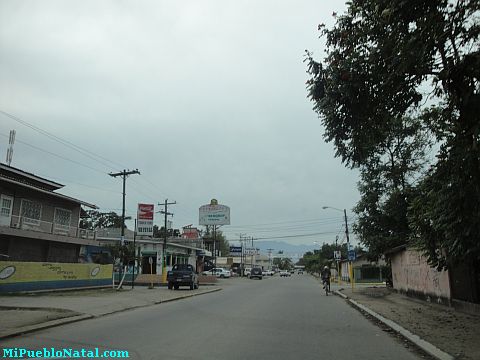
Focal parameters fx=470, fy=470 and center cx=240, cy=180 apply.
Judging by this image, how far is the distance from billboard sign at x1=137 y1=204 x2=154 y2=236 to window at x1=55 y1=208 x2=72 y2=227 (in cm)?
551

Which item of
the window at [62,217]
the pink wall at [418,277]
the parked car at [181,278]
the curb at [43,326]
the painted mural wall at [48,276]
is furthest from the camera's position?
the window at [62,217]

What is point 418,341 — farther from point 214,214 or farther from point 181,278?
point 214,214

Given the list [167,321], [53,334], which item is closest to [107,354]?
[53,334]

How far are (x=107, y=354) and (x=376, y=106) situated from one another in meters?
7.47

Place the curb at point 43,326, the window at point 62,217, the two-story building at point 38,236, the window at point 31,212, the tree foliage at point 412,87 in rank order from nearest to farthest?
the tree foliage at point 412,87 → the curb at point 43,326 → the two-story building at point 38,236 → the window at point 31,212 → the window at point 62,217

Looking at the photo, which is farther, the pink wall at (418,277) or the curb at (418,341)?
the pink wall at (418,277)

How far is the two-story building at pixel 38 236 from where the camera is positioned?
25.4m

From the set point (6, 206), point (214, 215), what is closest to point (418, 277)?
point (6, 206)

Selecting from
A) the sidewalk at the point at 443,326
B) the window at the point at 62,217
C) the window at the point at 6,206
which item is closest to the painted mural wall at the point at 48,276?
the window at the point at 6,206

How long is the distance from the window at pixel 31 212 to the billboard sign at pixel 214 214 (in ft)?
111

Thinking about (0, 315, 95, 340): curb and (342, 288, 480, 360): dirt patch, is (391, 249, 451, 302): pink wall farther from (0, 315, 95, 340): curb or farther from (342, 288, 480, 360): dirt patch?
(0, 315, 95, 340): curb

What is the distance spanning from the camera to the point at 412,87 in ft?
33.2

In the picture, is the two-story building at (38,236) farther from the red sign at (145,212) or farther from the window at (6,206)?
the red sign at (145,212)

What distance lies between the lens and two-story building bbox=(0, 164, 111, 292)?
2538 centimetres
